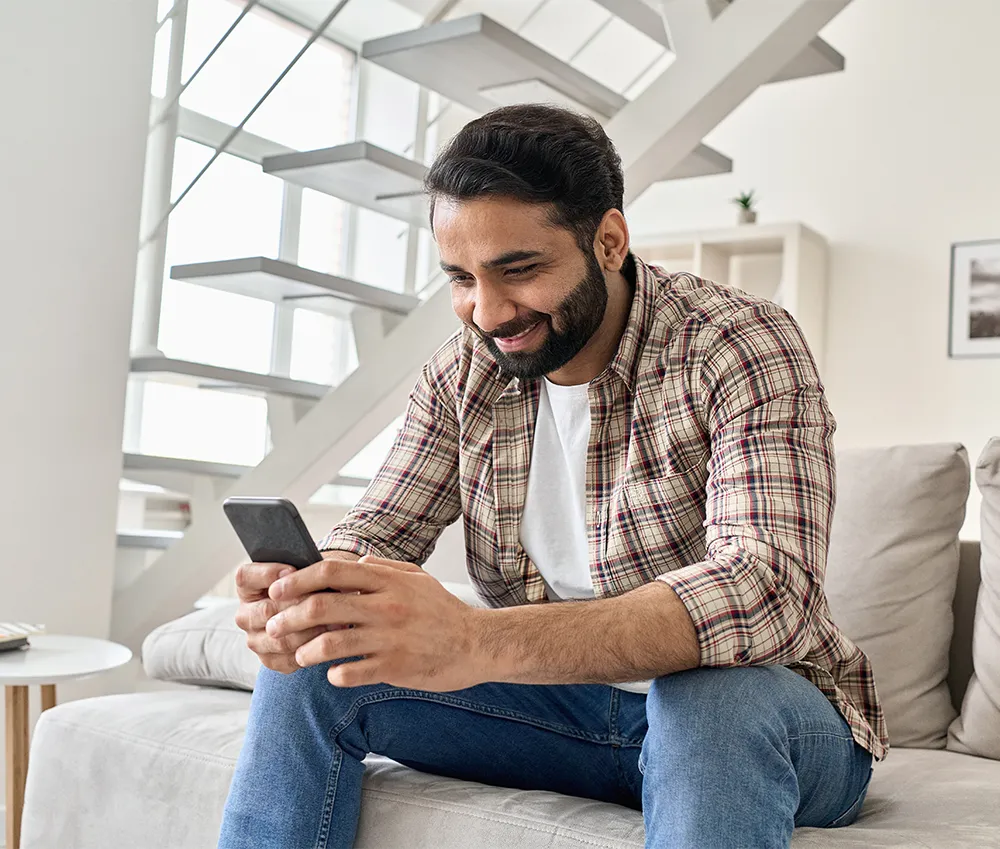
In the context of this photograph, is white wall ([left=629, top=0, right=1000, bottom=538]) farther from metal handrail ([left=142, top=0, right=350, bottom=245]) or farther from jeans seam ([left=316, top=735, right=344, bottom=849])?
jeans seam ([left=316, top=735, right=344, bottom=849])

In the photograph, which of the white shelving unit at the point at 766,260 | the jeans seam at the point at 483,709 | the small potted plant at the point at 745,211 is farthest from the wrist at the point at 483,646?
the small potted plant at the point at 745,211

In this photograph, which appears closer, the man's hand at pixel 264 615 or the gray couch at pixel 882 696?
the man's hand at pixel 264 615

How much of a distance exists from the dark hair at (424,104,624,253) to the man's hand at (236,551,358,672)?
1.52 ft

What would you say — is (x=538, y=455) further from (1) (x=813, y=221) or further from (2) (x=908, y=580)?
(1) (x=813, y=221)

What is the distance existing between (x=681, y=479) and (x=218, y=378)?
4.81ft

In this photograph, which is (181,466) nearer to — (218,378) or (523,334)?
(218,378)

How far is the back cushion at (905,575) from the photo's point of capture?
1.64 m

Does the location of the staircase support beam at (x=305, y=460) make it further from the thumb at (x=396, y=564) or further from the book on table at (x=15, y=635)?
the thumb at (x=396, y=564)

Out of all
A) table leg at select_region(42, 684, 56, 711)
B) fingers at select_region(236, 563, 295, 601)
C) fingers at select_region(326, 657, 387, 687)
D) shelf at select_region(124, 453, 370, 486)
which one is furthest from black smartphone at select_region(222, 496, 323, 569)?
shelf at select_region(124, 453, 370, 486)

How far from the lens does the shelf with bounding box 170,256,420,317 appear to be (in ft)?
7.73

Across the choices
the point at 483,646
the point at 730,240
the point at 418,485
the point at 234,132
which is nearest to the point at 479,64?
the point at 234,132

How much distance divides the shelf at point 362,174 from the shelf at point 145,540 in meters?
0.88

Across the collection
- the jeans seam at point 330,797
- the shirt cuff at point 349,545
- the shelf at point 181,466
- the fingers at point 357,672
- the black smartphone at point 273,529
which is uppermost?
the shelf at point 181,466

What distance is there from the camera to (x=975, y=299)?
13.1ft
